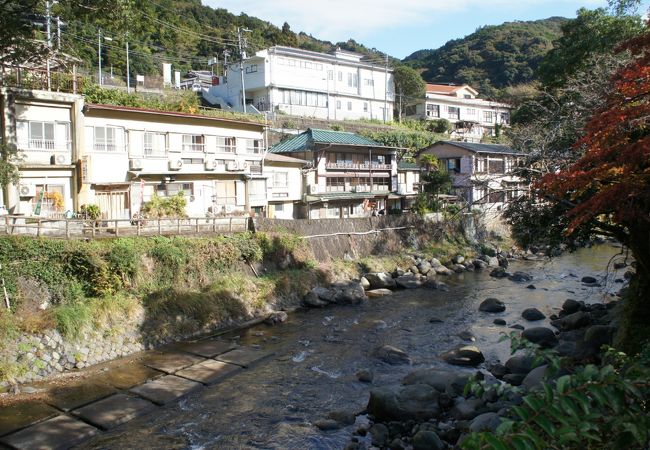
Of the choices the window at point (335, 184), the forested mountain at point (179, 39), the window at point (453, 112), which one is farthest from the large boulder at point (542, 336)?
the window at point (453, 112)

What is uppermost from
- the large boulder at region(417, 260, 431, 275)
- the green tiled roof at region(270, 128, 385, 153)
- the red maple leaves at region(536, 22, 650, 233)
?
the green tiled roof at region(270, 128, 385, 153)

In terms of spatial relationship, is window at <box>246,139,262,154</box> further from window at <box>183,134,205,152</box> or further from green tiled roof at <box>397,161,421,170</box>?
green tiled roof at <box>397,161,421,170</box>

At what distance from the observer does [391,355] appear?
15.8 meters

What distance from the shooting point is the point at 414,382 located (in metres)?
13.2

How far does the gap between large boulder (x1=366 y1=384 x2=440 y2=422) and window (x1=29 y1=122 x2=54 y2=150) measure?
61.4 feet

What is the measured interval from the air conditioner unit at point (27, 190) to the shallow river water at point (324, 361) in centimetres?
1147

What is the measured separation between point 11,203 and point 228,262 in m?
9.38

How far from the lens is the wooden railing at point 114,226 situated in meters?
17.7

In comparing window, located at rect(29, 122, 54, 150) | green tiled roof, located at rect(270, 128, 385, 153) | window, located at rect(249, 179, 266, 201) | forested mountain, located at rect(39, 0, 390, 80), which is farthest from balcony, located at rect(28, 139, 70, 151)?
green tiled roof, located at rect(270, 128, 385, 153)

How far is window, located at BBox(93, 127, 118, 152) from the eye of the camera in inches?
957

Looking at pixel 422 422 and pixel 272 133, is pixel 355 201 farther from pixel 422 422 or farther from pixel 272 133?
pixel 422 422

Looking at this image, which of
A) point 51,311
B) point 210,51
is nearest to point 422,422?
point 51,311

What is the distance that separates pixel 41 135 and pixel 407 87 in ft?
152

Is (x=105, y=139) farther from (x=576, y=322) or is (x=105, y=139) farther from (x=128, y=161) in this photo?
(x=576, y=322)
